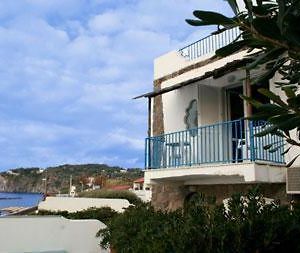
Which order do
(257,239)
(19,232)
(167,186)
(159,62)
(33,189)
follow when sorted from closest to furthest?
(257,239), (19,232), (167,186), (159,62), (33,189)

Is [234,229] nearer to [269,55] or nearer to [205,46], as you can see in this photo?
[269,55]

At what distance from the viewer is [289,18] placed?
100 inches

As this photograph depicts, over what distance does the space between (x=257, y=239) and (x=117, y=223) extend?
12.8 ft

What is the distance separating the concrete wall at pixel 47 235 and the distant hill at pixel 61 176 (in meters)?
19.7

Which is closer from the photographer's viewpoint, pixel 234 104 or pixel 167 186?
pixel 234 104

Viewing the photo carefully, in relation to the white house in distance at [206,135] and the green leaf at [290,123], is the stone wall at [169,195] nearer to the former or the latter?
the white house in distance at [206,135]

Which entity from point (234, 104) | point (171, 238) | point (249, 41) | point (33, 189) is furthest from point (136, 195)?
point (33, 189)

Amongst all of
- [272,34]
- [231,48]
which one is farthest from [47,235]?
[272,34]

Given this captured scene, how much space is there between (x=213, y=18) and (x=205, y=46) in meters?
Answer: 10.5

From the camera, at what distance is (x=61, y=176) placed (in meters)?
58.6

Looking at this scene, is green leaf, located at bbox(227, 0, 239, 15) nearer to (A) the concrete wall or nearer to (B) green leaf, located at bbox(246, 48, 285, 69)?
(B) green leaf, located at bbox(246, 48, 285, 69)

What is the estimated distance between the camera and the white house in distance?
951 centimetres

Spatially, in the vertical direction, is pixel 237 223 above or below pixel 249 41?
below

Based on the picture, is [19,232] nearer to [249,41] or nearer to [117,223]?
[117,223]
